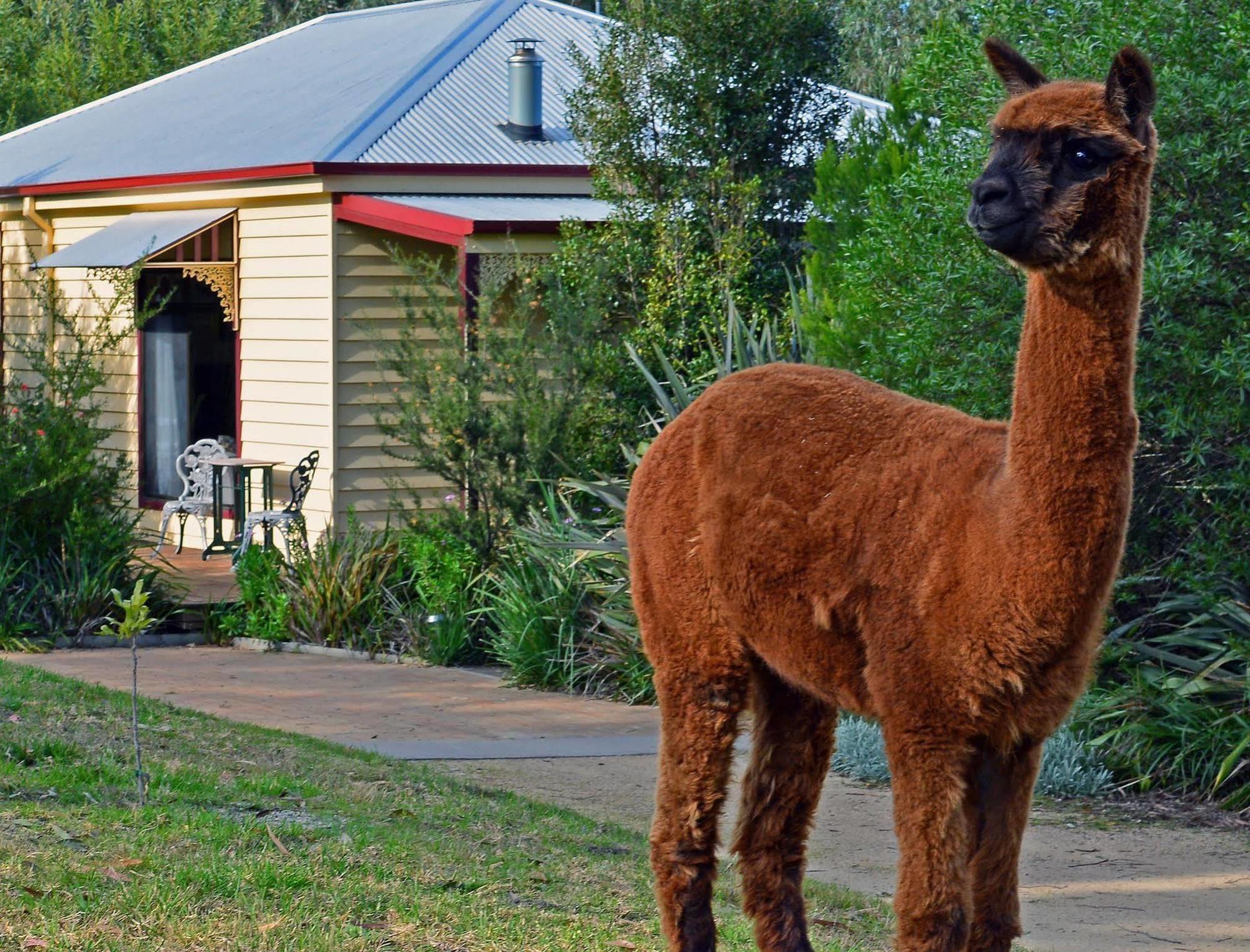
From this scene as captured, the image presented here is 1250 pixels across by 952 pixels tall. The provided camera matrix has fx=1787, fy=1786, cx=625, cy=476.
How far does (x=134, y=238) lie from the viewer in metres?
17.3

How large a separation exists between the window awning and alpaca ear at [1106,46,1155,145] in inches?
497

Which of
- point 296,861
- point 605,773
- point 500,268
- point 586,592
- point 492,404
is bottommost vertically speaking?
point 605,773

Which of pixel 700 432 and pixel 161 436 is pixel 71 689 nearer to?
pixel 700 432

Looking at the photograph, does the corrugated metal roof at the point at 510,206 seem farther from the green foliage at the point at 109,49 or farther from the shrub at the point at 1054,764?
the green foliage at the point at 109,49

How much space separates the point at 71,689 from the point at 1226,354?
632 cm

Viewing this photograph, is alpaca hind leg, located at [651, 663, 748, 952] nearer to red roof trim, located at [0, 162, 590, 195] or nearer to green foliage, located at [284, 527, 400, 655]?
green foliage, located at [284, 527, 400, 655]

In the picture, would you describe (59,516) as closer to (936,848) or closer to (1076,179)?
(936,848)

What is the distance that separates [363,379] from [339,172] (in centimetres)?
175

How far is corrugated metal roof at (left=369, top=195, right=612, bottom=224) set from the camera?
1440cm

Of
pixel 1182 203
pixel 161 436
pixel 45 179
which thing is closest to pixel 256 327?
pixel 161 436

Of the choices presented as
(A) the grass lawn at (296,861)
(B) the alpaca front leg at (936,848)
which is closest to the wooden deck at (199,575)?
(A) the grass lawn at (296,861)

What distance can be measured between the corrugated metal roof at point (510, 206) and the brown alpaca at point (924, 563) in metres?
9.17

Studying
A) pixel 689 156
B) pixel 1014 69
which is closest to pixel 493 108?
pixel 689 156

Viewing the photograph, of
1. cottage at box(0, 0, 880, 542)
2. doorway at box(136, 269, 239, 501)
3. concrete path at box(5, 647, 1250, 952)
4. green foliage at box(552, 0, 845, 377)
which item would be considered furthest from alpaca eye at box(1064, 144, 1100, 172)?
doorway at box(136, 269, 239, 501)
